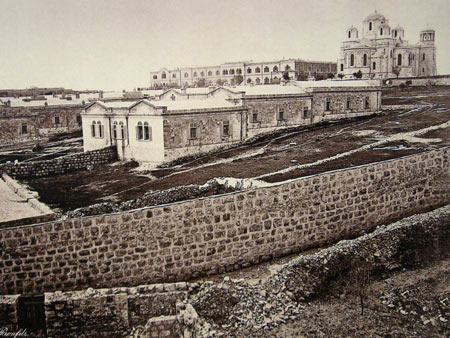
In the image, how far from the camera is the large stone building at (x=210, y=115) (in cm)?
2577

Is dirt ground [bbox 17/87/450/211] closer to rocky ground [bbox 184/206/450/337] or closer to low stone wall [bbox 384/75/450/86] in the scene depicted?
rocky ground [bbox 184/206/450/337]

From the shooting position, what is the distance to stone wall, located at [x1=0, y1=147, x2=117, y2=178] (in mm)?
22578

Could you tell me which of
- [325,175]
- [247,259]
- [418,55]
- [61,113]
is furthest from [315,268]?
[418,55]

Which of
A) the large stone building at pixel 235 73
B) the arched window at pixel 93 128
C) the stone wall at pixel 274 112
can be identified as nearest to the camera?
the arched window at pixel 93 128

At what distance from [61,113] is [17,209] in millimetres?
23917

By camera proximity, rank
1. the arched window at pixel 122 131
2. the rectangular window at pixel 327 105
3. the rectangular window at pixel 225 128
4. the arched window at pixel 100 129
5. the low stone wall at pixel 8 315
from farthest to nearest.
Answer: the rectangular window at pixel 327 105, the arched window at pixel 100 129, the rectangular window at pixel 225 128, the arched window at pixel 122 131, the low stone wall at pixel 8 315

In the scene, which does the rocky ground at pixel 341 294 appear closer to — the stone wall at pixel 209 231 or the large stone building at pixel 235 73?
the stone wall at pixel 209 231

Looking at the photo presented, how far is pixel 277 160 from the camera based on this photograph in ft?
74.7

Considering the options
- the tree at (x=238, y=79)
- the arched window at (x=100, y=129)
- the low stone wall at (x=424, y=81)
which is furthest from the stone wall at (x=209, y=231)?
the tree at (x=238, y=79)

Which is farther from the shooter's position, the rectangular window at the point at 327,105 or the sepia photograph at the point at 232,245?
the rectangular window at the point at 327,105

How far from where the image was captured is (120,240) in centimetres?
1131

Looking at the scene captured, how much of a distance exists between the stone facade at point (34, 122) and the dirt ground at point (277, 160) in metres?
7.68

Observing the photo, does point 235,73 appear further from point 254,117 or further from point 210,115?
point 210,115

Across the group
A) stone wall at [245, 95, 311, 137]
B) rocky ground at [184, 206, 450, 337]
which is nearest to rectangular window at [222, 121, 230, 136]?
stone wall at [245, 95, 311, 137]
